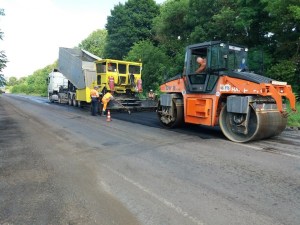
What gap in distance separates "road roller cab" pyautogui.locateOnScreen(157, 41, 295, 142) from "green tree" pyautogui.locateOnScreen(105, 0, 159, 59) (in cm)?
2990

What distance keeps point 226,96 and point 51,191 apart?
6266mm

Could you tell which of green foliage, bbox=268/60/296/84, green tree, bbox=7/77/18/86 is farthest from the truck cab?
green tree, bbox=7/77/18/86

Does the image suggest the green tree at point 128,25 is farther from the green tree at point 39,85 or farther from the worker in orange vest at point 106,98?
the worker in orange vest at point 106,98

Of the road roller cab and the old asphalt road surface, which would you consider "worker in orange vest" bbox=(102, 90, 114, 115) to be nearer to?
the road roller cab

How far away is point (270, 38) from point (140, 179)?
1686 cm

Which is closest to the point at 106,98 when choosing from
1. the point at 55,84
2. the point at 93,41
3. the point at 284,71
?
the point at 284,71

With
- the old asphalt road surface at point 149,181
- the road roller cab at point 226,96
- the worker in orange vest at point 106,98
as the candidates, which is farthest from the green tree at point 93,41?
the old asphalt road surface at point 149,181

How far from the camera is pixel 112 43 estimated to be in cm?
4147

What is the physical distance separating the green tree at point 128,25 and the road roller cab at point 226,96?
2990cm

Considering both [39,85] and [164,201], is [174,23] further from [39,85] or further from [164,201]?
[39,85]

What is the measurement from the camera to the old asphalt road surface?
4031mm

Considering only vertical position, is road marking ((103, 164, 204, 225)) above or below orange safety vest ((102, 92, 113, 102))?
below

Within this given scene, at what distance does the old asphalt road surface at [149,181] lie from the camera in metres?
4.03

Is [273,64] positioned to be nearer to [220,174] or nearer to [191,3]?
[191,3]
